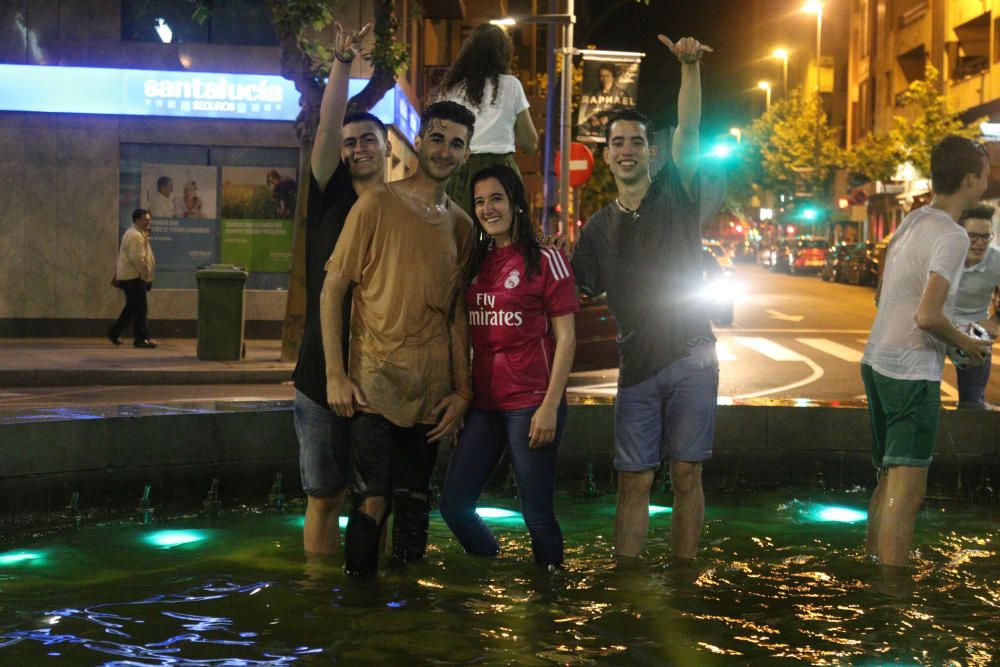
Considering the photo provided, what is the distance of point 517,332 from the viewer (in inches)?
224

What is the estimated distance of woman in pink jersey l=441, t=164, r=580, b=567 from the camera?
5.67m

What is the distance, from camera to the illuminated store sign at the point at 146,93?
70.6 feet

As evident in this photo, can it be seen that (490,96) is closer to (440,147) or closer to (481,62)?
(481,62)

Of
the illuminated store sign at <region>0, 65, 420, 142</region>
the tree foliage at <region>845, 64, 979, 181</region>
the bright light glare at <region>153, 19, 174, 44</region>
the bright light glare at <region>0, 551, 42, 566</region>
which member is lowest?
the bright light glare at <region>0, 551, 42, 566</region>

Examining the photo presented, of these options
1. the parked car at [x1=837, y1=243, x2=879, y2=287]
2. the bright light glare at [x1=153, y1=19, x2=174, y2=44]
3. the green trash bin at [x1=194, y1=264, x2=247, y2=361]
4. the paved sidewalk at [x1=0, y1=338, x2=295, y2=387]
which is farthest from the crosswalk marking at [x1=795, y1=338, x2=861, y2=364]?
the parked car at [x1=837, y1=243, x2=879, y2=287]

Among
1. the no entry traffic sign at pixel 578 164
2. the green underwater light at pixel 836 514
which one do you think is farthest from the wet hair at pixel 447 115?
the no entry traffic sign at pixel 578 164

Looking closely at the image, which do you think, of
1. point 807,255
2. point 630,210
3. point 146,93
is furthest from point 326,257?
point 807,255

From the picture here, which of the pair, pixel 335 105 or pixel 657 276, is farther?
pixel 657 276

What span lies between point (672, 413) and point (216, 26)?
709 inches

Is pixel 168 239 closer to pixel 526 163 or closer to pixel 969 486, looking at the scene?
pixel 969 486

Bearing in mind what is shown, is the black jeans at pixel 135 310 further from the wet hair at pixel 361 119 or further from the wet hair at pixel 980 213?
the wet hair at pixel 361 119

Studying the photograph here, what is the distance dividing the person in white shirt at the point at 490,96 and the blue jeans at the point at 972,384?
4254 millimetres

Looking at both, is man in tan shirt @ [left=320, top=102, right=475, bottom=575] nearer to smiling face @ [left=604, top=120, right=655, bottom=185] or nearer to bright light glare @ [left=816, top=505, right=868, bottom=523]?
smiling face @ [left=604, top=120, right=655, bottom=185]

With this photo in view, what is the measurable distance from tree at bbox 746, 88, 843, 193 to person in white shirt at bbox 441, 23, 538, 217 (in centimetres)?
7241
